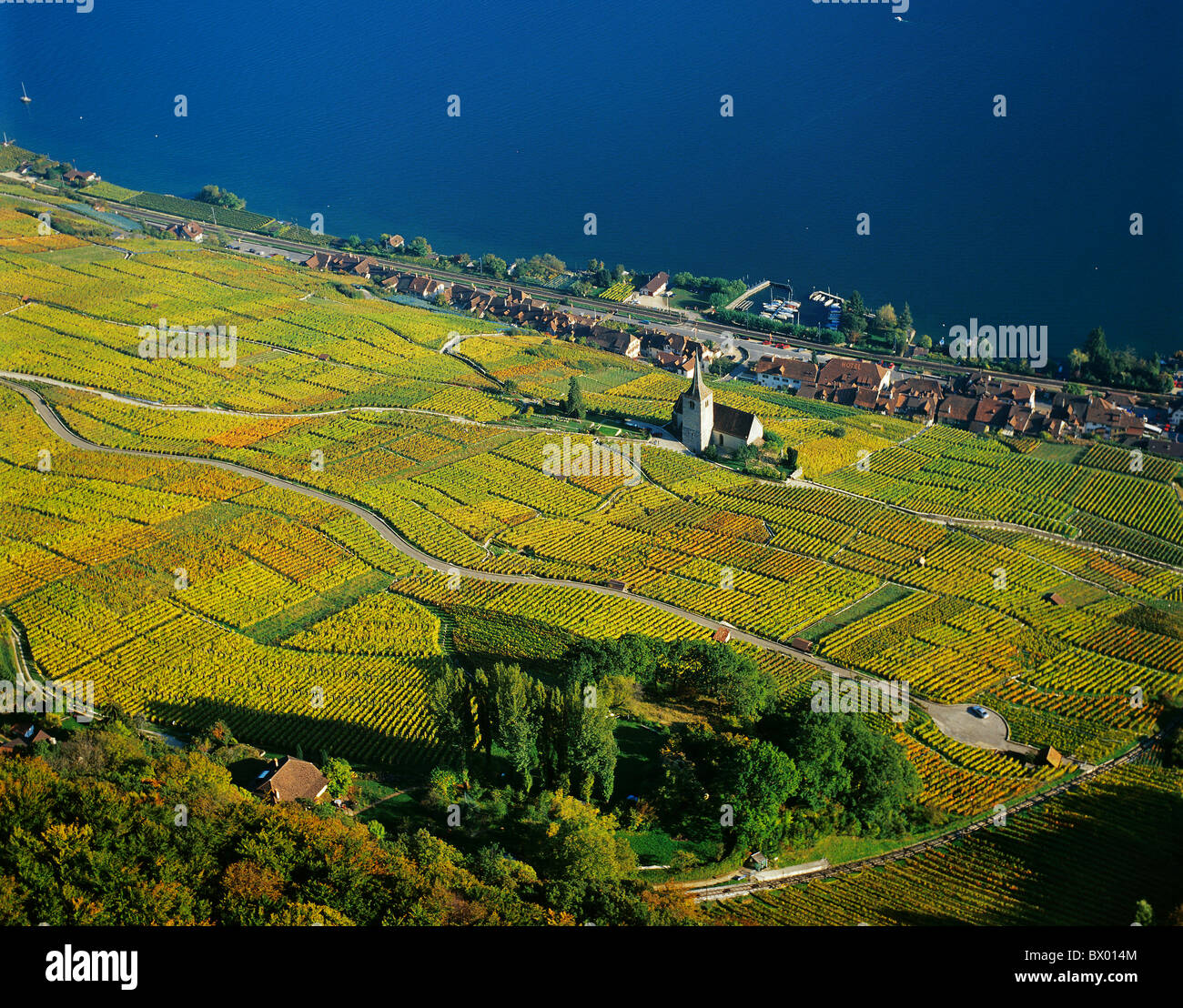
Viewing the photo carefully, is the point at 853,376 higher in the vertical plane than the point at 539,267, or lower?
lower

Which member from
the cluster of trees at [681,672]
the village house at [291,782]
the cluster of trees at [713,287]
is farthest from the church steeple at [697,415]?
the village house at [291,782]

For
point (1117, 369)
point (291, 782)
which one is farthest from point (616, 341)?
point (291, 782)

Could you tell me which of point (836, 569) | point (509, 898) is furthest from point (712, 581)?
point (509, 898)

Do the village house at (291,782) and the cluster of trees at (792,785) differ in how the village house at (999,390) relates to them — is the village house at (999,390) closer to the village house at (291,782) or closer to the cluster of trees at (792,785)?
the cluster of trees at (792,785)

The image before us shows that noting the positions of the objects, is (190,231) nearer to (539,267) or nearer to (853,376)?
(539,267)

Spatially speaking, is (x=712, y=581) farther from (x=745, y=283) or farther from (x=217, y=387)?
(x=745, y=283)

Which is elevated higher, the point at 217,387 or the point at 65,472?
the point at 217,387

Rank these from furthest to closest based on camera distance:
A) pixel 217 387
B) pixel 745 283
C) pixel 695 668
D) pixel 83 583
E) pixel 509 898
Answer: pixel 745 283 → pixel 217 387 → pixel 83 583 → pixel 695 668 → pixel 509 898
